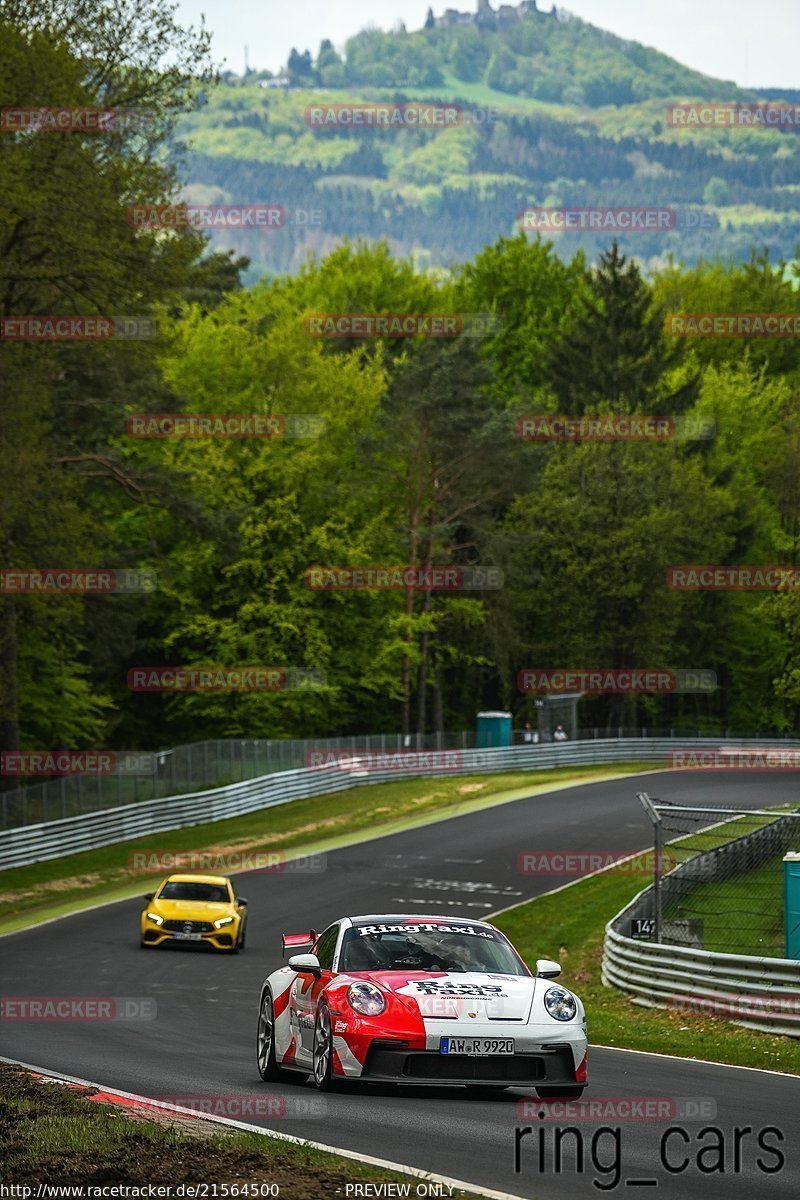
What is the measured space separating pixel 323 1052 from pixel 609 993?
11.4 metres

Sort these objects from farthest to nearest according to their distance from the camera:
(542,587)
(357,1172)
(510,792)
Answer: (542,587)
(510,792)
(357,1172)

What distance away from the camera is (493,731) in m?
65.3

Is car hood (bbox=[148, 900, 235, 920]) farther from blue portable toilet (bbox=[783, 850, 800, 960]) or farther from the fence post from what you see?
blue portable toilet (bbox=[783, 850, 800, 960])

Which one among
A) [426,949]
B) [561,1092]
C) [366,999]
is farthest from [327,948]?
[561,1092]

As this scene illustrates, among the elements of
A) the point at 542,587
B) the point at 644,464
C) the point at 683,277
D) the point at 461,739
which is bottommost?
the point at 461,739

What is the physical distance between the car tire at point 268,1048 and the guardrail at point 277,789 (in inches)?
1078

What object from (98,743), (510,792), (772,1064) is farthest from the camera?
(98,743)

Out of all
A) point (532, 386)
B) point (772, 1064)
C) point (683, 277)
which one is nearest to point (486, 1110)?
point (772, 1064)

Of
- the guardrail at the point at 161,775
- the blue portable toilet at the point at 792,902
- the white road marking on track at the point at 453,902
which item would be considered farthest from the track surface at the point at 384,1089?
the guardrail at the point at 161,775

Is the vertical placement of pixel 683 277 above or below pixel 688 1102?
above

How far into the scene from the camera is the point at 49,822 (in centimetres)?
4150

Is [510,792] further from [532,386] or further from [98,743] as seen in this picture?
[532,386]

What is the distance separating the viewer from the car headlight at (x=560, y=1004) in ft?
37.9

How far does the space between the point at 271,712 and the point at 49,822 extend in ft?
76.8
